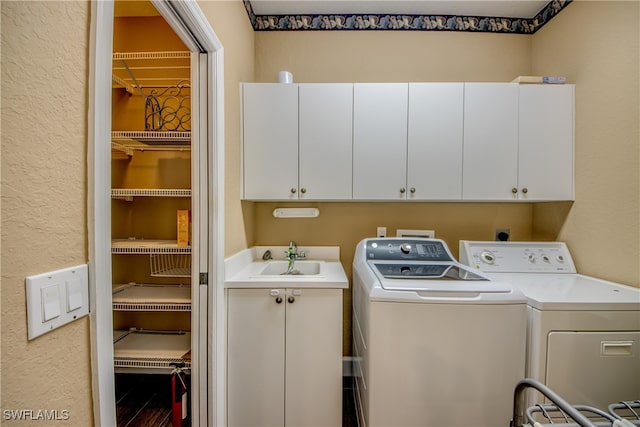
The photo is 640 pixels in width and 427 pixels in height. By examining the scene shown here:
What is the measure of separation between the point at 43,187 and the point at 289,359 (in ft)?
4.28

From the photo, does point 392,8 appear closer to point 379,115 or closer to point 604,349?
point 379,115

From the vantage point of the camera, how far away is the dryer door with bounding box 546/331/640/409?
115 centimetres

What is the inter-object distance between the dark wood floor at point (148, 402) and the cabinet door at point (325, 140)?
146 cm

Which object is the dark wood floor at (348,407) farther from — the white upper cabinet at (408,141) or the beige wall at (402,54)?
the beige wall at (402,54)

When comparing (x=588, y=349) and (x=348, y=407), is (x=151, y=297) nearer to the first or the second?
(x=348, y=407)

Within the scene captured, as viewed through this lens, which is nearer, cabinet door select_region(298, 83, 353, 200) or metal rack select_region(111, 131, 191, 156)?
metal rack select_region(111, 131, 191, 156)

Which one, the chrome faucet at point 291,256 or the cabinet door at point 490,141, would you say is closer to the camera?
the cabinet door at point 490,141

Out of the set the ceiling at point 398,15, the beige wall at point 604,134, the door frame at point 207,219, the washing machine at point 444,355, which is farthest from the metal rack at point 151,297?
the beige wall at point 604,134

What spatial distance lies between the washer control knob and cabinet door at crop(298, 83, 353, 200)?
1.03m

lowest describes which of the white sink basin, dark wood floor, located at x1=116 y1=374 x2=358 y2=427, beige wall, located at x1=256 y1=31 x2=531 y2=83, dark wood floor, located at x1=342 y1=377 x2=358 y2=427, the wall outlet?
dark wood floor, located at x1=342 y1=377 x2=358 y2=427

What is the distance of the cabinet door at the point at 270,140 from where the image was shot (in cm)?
176

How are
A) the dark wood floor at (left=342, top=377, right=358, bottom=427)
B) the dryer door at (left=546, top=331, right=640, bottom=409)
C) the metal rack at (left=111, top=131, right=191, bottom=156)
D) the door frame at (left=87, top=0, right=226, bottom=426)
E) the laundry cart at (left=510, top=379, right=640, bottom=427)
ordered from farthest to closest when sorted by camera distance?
the dark wood floor at (left=342, top=377, right=358, bottom=427) → the metal rack at (left=111, top=131, right=191, bottom=156) → the door frame at (left=87, top=0, right=226, bottom=426) → the dryer door at (left=546, top=331, right=640, bottom=409) → the laundry cart at (left=510, top=379, right=640, bottom=427)

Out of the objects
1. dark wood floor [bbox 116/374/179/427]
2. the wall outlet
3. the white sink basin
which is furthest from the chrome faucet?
the wall outlet

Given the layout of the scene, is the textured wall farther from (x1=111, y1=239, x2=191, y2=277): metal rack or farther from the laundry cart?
the laundry cart
